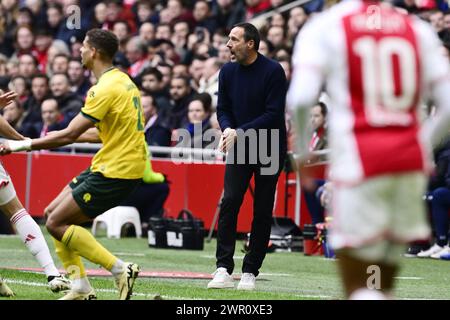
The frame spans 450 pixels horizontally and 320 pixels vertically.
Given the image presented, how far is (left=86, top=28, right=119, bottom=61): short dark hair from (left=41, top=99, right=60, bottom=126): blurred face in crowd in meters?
10.2

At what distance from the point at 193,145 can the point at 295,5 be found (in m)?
4.37

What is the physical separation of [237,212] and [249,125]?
0.79 metres

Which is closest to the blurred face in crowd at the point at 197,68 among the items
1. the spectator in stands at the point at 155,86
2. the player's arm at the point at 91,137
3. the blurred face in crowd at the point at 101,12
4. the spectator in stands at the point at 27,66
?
the spectator in stands at the point at 155,86

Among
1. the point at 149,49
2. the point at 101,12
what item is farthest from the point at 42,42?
the point at 149,49

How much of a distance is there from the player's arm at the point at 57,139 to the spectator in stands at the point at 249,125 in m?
2.05

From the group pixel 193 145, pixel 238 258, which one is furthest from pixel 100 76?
pixel 193 145

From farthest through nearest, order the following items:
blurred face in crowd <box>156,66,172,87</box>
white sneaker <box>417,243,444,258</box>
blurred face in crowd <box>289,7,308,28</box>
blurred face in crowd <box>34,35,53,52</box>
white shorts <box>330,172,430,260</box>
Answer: blurred face in crowd <box>34,35,53,52</box>, blurred face in crowd <box>156,66,172,87</box>, blurred face in crowd <box>289,7,308,28</box>, white sneaker <box>417,243,444,258</box>, white shorts <box>330,172,430,260</box>

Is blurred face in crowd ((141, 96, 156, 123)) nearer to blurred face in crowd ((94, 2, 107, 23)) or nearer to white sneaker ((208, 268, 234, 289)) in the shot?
blurred face in crowd ((94, 2, 107, 23))

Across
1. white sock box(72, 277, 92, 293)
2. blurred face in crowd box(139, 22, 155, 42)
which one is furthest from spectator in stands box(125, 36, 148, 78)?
white sock box(72, 277, 92, 293)

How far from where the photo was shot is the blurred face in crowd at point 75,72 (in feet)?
71.5

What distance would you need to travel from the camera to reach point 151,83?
2003cm

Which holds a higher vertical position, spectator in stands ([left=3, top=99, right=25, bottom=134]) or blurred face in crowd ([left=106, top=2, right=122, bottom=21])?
blurred face in crowd ([left=106, top=2, right=122, bottom=21])

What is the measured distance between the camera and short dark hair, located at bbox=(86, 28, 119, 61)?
977 cm

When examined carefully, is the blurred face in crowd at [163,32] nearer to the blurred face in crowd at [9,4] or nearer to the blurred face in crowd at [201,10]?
the blurred face in crowd at [201,10]
